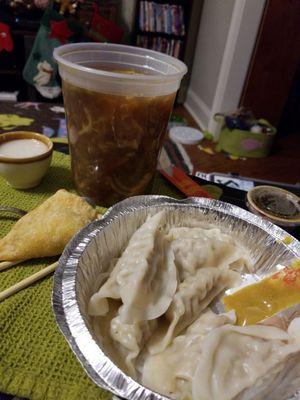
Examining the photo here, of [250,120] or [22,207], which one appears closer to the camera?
[22,207]

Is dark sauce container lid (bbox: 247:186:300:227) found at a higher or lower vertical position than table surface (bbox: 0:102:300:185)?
higher

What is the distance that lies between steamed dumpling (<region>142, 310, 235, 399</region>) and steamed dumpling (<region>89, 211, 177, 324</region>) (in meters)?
0.06

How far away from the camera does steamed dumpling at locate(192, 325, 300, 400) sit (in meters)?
0.44

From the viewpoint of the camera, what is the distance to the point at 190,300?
0.58 meters

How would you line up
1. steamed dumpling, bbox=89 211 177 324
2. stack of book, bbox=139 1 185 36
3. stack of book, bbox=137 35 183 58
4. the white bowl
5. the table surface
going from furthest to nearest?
stack of book, bbox=137 35 183 58 → stack of book, bbox=139 1 185 36 → the table surface → the white bowl → steamed dumpling, bbox=89 211 177 324

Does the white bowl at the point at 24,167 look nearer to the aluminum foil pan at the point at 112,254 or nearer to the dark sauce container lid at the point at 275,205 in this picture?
the aluminum foil pan at the point at 112,254

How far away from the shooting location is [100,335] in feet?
1.71

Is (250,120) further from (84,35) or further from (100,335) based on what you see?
(100,335)

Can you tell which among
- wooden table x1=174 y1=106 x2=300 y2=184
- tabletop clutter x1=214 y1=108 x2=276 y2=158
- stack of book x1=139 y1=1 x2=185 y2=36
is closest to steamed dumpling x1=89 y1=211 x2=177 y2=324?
wooden table x1=174 y1=106 x2=300 y2=184

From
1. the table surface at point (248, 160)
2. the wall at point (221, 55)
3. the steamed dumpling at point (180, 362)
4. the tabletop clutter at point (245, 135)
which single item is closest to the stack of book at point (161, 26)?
the wall at point (221, 55)

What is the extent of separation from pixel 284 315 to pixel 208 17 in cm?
319

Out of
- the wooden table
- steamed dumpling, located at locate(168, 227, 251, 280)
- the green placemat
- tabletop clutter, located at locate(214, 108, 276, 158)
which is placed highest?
steamed dumpling, located at locate(168, 227, 251, 280)

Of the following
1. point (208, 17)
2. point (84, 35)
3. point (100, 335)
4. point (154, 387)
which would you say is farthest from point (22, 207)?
point (208, 17)

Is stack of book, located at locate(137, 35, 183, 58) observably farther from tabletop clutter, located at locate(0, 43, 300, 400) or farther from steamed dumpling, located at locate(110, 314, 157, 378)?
steamed dumpling, located at locate(110, 314, 157, 378)
